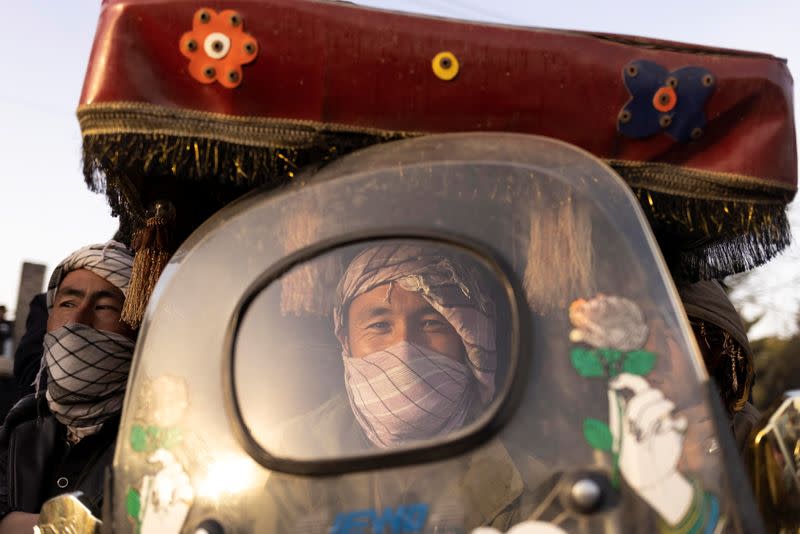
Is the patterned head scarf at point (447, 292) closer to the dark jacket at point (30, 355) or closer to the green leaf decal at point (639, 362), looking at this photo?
the green leaf decal at point (639, 362)

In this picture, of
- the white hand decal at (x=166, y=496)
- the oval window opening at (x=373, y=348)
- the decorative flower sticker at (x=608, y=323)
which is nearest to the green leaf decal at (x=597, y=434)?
the decorative flower sticker at (x=608, y=323)

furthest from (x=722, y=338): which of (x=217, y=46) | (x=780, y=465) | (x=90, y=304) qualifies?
Result: (x=90, y=304)

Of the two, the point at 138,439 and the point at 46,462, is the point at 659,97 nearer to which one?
the point at 138,439

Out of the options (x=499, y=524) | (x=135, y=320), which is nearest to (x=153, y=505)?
(x=499, y=524)

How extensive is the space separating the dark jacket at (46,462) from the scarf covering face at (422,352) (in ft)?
3.28

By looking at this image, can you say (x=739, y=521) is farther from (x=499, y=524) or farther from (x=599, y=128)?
(x=599, y=128)

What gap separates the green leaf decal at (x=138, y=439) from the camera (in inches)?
58.4

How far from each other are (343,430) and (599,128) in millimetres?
721

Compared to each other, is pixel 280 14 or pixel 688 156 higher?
pixel 280 14

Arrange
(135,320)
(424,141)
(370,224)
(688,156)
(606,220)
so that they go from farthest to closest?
1. (135,320)
2. (688,156)
3. (424,141)
4. (370,224)
5. (606,220)

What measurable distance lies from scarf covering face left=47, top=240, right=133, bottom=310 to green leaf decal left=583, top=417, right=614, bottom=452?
1.88 metres

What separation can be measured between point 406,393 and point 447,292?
0.28 m

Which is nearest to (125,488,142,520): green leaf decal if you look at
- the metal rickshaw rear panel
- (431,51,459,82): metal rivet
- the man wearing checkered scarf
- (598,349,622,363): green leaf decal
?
the metal rickshaw rear panel

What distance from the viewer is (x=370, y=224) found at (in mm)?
1490
